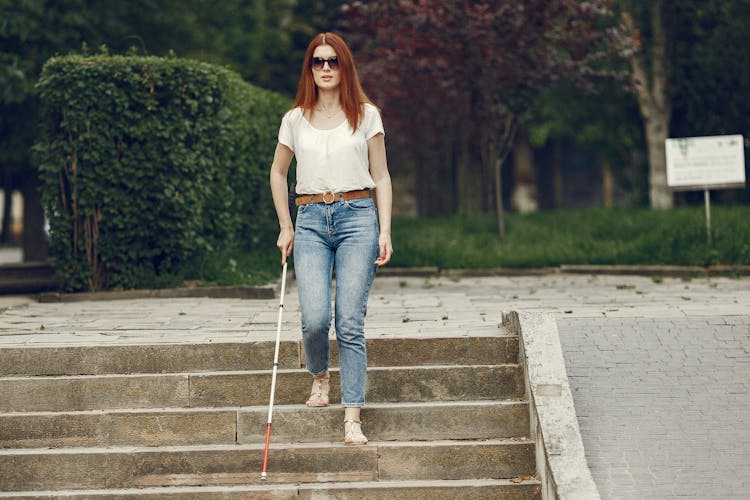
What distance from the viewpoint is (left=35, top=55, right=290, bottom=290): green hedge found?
12305 millimetres

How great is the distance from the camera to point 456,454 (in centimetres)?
682

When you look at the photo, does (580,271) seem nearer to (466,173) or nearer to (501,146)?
(501,146)

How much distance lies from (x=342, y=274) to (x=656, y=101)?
19627 millimetres

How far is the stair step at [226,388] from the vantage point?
290 inches

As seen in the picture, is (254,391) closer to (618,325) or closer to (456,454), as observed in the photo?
(456,454)

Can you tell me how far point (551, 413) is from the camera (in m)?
6.65

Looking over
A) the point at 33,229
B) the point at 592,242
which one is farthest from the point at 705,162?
Result: the point at 33,229

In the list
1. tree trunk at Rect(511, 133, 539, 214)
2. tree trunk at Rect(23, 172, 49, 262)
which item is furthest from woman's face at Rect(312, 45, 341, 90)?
tree trunk at Rect(511, 133, 539, 214)

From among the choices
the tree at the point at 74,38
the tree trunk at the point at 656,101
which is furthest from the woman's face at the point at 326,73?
the tree trunk at the point at 656,101

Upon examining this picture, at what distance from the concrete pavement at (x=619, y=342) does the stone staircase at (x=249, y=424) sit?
0.30 m

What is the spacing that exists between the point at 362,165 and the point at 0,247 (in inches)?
1520

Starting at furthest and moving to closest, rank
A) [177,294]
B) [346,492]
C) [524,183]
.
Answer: [524,183], [177,294], [346,492]

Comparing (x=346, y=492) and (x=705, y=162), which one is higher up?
(x=705, y=162)

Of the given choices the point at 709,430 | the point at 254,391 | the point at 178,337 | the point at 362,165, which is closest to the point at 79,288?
the point at 178,337
